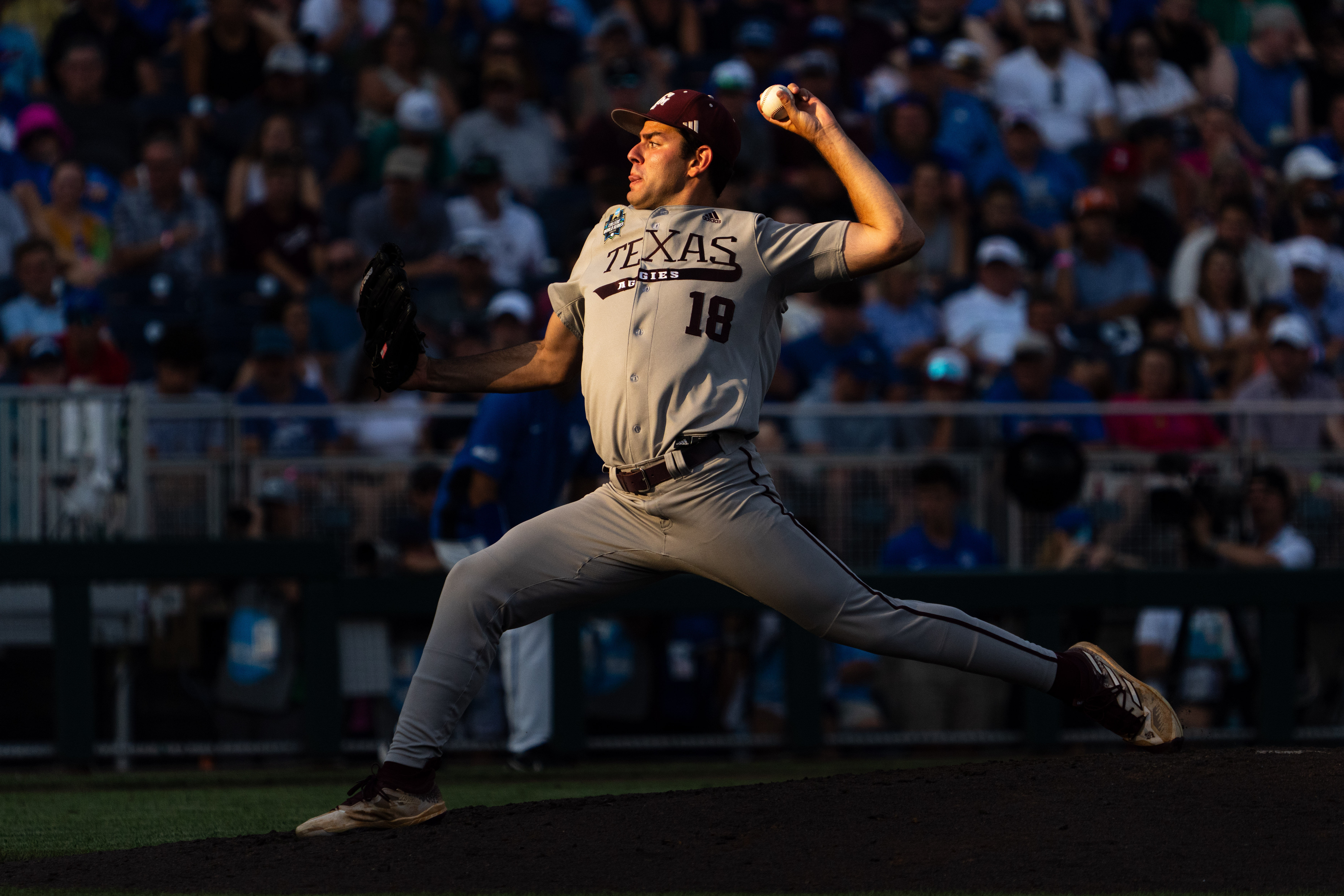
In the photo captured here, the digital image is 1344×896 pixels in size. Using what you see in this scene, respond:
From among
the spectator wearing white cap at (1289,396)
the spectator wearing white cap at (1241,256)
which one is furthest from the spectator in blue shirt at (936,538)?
the spectator wearing white cap at (1241,256)

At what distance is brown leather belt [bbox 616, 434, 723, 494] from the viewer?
4.79 meters

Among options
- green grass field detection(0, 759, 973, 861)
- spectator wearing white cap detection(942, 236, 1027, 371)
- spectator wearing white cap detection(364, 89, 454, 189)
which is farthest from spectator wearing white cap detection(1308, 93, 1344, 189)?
green grass field detection(0, 759, 973, 861)

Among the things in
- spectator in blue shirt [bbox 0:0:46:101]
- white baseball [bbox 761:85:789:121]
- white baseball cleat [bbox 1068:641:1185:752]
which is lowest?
white baseball cleat [bbox 1068:641:1185:752]

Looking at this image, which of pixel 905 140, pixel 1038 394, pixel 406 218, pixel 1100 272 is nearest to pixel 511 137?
pixel 406 218

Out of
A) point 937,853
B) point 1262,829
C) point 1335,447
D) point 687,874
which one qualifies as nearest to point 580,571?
point 687,874

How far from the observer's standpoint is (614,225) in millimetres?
5113

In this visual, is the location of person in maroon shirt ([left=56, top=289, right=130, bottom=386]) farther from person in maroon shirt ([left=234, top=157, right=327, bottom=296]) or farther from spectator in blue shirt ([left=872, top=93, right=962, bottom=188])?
spectator in blue shirt ([left=872, top=93, right=962, bottom=188])

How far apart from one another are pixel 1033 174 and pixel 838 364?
12.8ft

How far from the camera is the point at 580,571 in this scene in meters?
4.95

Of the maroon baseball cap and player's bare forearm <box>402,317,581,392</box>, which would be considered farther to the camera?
player's bare forearm <box>402,317,581,392</box>

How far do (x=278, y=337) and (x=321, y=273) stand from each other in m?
1.91

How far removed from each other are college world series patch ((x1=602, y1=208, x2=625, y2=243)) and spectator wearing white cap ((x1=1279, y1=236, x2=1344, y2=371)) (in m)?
8.46

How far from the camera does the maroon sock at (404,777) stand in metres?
4.96

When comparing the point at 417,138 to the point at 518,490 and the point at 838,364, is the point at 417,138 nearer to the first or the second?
the point at 838,364
